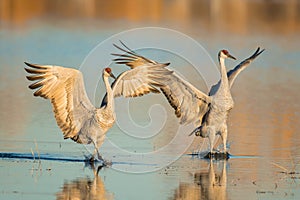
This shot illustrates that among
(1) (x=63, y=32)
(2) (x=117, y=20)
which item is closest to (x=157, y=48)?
(1) (x=63, y=32)

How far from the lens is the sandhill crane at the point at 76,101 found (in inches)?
653

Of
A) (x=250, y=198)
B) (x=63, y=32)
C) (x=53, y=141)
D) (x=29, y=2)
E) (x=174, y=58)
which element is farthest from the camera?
(x=29, y=2)

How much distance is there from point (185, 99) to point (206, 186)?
341 cm

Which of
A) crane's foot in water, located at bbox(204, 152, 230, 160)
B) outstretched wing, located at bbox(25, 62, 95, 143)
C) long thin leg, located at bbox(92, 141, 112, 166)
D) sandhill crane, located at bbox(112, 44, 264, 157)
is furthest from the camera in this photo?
sandhill crane, located at bbox(112, 44, 264, 157)

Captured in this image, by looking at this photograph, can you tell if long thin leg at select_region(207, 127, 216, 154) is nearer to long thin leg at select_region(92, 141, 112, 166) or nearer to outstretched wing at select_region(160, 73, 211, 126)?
outstretched wing at select_region(160, 73, 211, 126)

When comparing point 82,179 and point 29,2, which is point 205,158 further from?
point 29,2

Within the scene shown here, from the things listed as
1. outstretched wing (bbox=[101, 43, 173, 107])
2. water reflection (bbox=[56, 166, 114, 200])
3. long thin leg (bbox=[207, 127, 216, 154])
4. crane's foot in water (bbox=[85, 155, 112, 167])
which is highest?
outstretched wing (bbox=[101, 43, 173, 107])

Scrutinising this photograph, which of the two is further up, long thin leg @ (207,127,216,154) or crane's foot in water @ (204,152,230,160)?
long thin leg @ (207,127,216,154)

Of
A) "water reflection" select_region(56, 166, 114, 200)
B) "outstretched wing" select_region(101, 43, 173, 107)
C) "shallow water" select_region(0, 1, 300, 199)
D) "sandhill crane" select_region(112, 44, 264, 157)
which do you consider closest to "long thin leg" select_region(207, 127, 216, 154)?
"sandhill crane" select_region(112, 44, 264, 157)

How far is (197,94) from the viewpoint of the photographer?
17.7 metres

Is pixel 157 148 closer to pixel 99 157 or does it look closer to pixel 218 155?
pixel 218 155

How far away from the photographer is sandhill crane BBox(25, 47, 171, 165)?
54.4 feet

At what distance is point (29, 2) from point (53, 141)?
146 ft

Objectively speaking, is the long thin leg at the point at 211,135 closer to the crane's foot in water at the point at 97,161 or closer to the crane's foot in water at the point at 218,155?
the crane's foot in water at the point at 218,155
